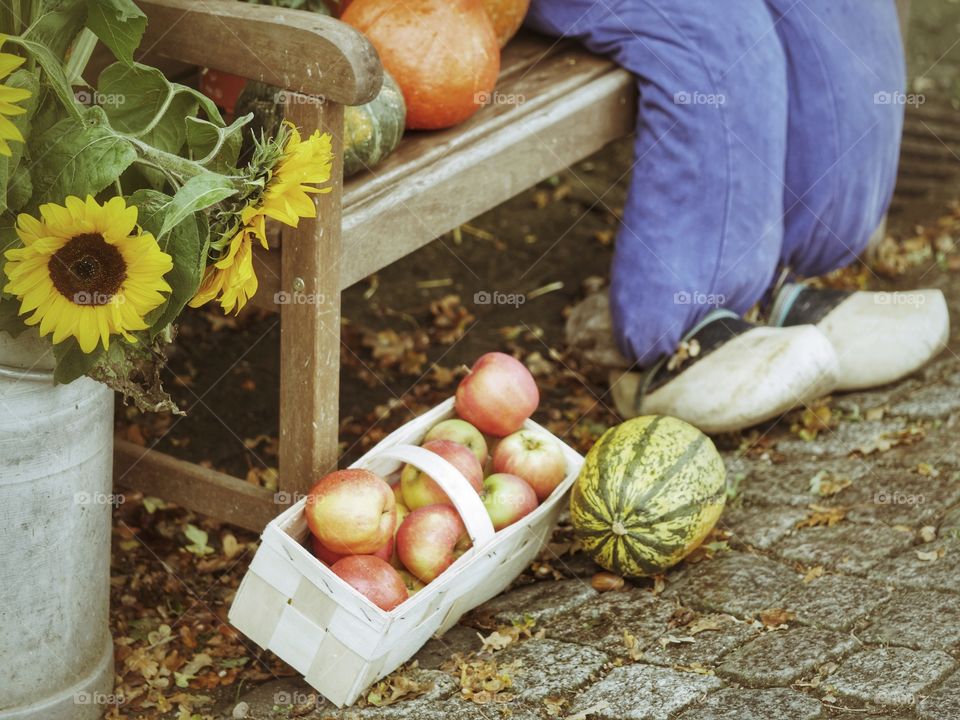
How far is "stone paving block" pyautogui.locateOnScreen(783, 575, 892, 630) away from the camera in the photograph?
2.56 m

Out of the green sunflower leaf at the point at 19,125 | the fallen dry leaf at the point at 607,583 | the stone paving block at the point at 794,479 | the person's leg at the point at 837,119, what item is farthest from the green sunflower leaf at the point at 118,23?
the person's leg at the point at 837,119

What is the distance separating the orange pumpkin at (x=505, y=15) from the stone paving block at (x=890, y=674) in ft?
5.85

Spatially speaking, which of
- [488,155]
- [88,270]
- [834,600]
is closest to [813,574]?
[834,600]

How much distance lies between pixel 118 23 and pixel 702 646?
1612 millimetres

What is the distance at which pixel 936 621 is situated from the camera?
2.50 metres

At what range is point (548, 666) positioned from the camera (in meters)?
2.45

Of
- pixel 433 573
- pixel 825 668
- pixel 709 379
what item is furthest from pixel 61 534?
pixel 709 379

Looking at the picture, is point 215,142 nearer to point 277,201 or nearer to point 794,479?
point 277,201

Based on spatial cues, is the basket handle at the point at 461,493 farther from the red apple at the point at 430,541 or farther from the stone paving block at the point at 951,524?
the stone paving block at the point at 951,524

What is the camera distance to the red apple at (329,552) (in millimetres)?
2418

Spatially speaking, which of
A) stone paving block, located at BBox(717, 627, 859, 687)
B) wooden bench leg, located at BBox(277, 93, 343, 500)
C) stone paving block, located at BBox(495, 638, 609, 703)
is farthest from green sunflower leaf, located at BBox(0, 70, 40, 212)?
stone paving block, located at BBox(717, 627, 859, 687)

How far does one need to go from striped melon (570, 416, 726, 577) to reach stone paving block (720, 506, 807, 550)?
233 mm

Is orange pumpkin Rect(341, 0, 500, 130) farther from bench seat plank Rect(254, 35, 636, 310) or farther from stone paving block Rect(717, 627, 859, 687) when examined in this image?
stone paving block Rect(717, 627, 859, 687)

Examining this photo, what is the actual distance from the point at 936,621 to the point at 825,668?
29 cm
